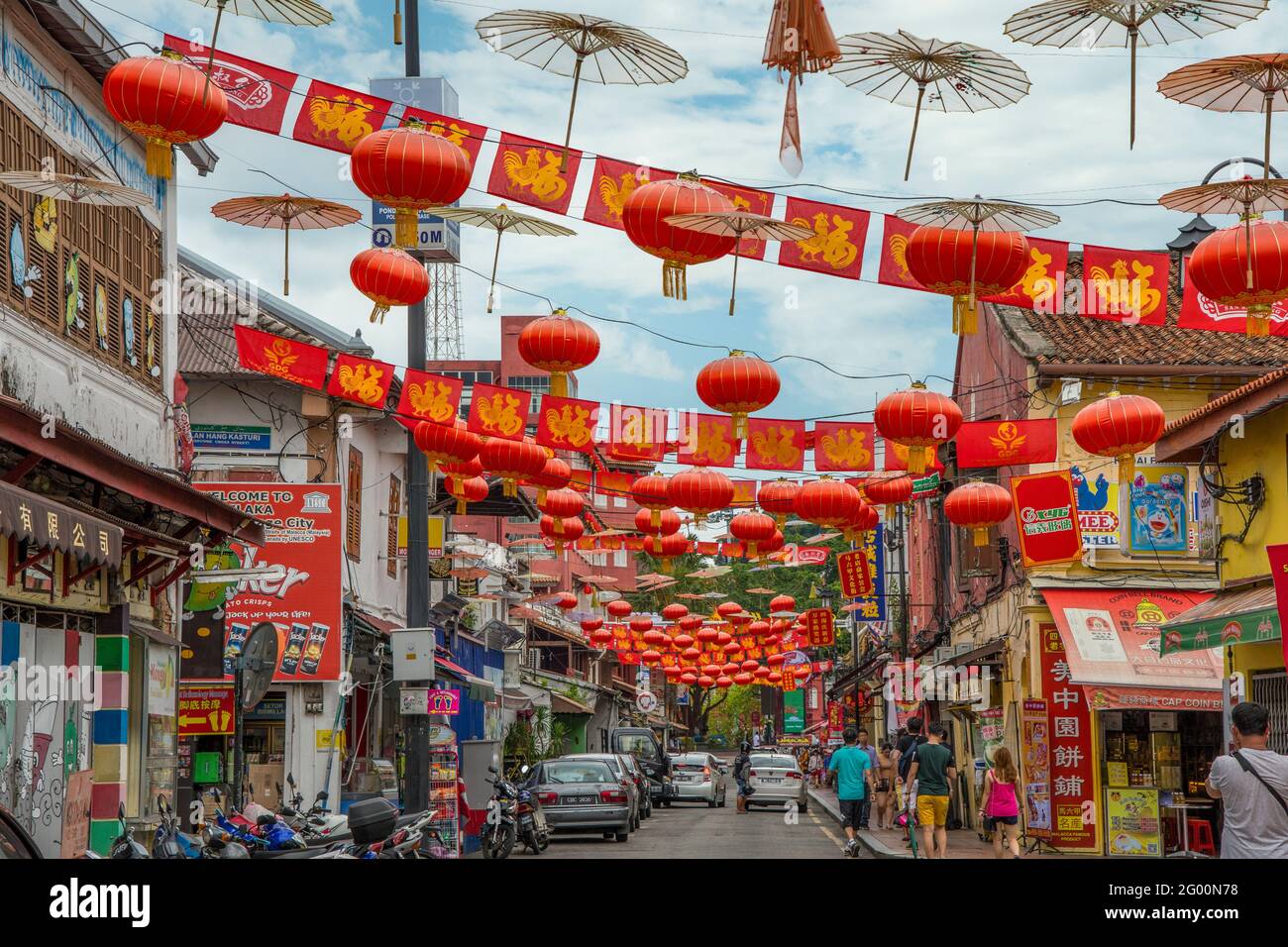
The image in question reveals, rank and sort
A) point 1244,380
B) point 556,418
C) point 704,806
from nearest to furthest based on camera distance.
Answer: point 556,418
point 1244,380
point 704,806

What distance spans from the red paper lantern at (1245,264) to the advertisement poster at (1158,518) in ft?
45.6

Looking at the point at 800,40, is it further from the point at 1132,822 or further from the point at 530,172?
the point at 1132,822

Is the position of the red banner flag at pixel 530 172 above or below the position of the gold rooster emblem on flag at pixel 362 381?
above

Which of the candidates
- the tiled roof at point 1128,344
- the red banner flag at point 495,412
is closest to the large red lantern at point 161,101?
the red banner flag at point 495,412

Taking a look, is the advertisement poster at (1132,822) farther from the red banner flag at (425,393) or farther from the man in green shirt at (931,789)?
the red banner flag at (425,393)

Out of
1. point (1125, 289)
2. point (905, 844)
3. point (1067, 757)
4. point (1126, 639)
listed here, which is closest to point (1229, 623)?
point (1125, 289)

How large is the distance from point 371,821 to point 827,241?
6.56 meters

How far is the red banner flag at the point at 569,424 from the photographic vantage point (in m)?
18.2

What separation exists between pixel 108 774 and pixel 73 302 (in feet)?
16.7

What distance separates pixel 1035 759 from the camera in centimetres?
2477

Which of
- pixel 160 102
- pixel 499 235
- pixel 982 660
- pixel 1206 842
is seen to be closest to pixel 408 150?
pixel 160 102

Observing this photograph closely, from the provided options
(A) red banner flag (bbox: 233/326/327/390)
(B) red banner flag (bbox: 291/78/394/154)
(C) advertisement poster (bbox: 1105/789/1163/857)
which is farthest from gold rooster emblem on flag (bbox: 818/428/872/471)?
(B) red banner flag (bbox: 291/78/394/154)
